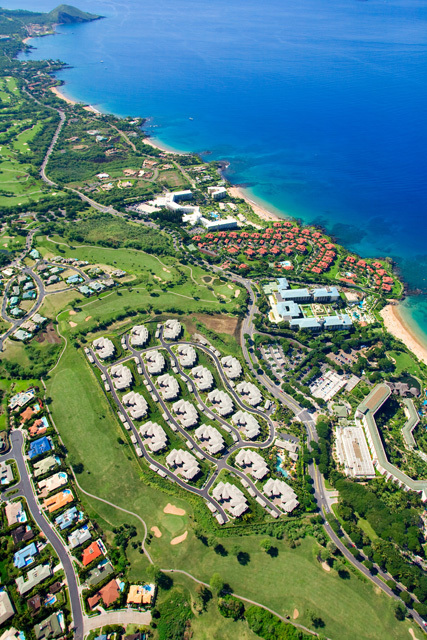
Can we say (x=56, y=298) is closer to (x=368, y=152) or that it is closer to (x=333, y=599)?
(x=333, y=599)

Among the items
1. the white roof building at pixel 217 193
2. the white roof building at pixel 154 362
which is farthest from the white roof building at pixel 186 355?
the white roof building at pixel 217 193

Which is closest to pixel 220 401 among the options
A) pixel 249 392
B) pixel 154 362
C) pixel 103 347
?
pixel 249 392

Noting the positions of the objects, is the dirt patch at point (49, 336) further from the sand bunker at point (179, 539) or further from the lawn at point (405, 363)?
the lawn at point (405, 363)

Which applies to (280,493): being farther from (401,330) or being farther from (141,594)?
(401,330)

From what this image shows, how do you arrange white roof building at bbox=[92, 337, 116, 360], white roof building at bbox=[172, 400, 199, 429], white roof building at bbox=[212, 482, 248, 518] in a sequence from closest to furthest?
white roof building at bbox=[212, 482, 248, 518], white roof building at bbox=[172, 400, 199, 429], white roof building at bbox=[92, 337, 116, 360]

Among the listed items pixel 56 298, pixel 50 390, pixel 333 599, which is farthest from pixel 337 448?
pixel 56 298

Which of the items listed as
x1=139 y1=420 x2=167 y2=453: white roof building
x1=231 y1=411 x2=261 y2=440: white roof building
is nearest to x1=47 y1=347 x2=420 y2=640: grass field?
x1=139 y1=420 x2=167 y2=453: white roof building

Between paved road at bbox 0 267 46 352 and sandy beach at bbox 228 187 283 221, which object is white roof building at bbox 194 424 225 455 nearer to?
paved road at bbox 0 267 46 352
